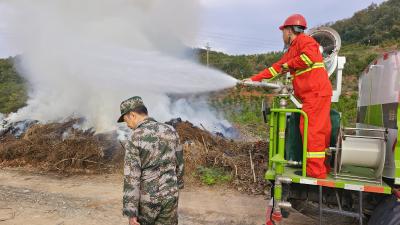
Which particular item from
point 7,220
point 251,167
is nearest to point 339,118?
point 251,167

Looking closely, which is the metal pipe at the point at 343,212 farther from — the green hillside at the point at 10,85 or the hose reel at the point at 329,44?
the green hillside at the point at 10,85

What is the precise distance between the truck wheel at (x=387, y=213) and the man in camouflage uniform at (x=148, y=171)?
77.7 inches

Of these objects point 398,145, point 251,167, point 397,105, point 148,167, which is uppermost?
point 397,105

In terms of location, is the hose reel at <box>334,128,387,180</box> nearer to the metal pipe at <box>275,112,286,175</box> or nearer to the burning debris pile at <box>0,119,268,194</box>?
the metal pipe at <box>275,112,286,175</box>

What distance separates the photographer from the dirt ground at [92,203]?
5.64m

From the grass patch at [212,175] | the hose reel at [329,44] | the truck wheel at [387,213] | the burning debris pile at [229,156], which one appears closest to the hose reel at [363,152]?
the truck wheel at [387,213]

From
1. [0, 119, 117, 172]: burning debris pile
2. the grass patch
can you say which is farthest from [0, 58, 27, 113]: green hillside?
the grass patch

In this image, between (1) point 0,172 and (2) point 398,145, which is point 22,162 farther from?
(2) point 398,145

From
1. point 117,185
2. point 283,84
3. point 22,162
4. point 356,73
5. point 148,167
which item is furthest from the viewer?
point 356,73

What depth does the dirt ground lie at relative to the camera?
18.5 feet

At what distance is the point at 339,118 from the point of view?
4.21 metres

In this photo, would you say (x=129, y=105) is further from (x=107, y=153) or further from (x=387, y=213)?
(x=107, y=153)

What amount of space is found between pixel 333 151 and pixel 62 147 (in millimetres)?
7050

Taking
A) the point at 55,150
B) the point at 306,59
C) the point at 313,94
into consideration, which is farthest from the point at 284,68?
the point at 55,150
